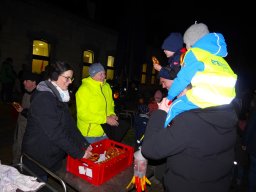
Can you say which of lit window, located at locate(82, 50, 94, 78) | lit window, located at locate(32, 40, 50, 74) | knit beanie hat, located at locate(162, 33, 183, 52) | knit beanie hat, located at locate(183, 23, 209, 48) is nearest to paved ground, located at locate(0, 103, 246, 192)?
knit beanie hat, located at locate(162, 33, 183, 52)

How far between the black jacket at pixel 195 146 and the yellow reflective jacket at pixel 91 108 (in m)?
1.97

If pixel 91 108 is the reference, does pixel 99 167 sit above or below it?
below

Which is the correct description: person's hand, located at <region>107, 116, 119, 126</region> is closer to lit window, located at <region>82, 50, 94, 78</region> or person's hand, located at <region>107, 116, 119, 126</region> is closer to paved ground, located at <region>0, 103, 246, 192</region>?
paved ground, located at <region>0, 103, 246, 192</region>

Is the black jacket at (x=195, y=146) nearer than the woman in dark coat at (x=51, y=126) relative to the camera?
Yes

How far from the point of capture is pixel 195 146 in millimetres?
1625

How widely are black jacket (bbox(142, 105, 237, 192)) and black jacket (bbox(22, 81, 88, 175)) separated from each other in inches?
47.2

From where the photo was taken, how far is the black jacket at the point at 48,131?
2580 millimetres

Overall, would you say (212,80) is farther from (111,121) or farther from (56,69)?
(111,121)

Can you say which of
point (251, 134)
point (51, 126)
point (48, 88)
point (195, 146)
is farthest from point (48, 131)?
point (251, 134)

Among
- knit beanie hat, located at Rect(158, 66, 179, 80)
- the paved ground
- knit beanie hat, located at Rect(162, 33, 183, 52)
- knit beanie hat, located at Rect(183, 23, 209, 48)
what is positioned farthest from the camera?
the paved ground

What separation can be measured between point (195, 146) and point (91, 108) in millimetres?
2260

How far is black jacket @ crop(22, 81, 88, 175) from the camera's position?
2.58 meters

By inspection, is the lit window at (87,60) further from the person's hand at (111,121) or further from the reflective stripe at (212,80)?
the reflective stripe at (212,80)

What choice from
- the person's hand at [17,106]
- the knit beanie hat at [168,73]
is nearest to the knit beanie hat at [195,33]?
the knit beanie hat at [168,73]
